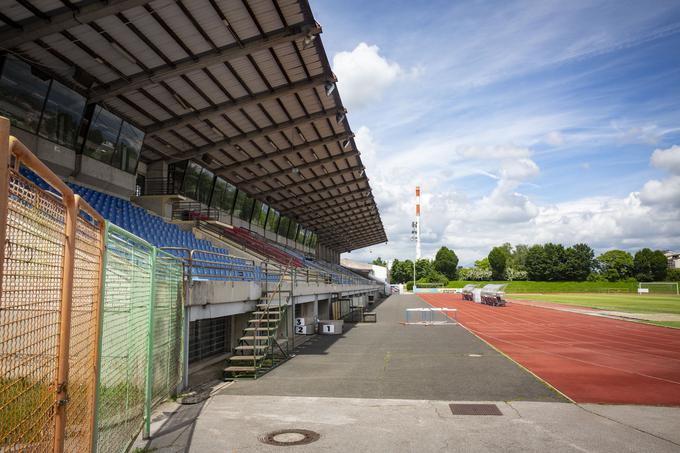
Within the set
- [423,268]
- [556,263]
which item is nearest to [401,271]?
[423,268]

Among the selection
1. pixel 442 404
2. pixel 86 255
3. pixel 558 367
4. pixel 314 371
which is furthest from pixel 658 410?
pixel 86 255

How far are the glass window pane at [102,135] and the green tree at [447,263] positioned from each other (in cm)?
12694

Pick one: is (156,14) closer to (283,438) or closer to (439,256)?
(283,438)

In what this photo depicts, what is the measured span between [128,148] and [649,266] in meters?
119

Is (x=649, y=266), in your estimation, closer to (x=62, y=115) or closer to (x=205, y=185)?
(x=205, y=185)

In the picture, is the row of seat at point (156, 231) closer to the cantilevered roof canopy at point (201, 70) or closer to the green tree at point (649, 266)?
the cantilevered roof canopy at point (201, 70)

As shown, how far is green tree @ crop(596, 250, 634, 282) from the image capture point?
371ft

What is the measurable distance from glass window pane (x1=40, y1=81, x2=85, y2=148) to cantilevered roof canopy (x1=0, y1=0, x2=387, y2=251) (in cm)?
49

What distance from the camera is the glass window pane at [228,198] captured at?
36.2 meters

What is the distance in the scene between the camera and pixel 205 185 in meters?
32.7

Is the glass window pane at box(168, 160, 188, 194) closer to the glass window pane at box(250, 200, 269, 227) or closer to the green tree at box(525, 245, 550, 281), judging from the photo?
the glass window pane at box(250, 200, 269, 227)

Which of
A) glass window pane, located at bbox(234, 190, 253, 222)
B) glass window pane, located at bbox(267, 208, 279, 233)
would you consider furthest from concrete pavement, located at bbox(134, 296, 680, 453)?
glass window pane, located at bbox(267, 208, 279, 233)

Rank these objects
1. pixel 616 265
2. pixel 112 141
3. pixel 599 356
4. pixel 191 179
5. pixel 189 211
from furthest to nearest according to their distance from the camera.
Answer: pixel 616 265, pixel 191 179, pixel 189 211, pixel 112 141, pixel 599 356

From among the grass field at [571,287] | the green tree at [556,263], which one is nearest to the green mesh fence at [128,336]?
the grass field at [571,287]
